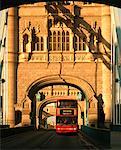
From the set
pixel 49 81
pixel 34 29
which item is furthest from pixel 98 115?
pixel 34 29

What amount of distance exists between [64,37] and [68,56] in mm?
2681

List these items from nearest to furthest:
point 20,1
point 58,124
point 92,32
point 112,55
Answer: point 20,1
point 58,124
point 112,55
point 92,32

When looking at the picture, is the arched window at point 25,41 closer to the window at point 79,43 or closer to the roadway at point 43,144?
the window at point 79,43

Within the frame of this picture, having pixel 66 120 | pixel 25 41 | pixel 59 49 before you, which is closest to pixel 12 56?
pixel 25 41

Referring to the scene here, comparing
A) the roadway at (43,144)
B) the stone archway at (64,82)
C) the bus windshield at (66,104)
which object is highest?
the stone archway at (64,82)

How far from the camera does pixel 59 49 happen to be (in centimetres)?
7406

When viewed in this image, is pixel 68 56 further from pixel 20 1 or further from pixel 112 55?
pixel 20 1

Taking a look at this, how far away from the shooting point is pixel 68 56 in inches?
2896

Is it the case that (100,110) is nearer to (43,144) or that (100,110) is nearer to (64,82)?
(64,82)

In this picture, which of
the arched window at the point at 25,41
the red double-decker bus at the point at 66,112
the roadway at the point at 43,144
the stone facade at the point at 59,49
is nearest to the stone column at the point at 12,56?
the stone facade at the point at 59,49

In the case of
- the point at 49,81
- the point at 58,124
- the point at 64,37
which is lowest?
the point at 58,124

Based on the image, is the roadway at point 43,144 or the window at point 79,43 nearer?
the roadway at point 43,144

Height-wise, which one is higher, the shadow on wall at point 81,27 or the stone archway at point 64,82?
the shadow on wall at point 81,27

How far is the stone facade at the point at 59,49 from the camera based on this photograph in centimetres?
7288
